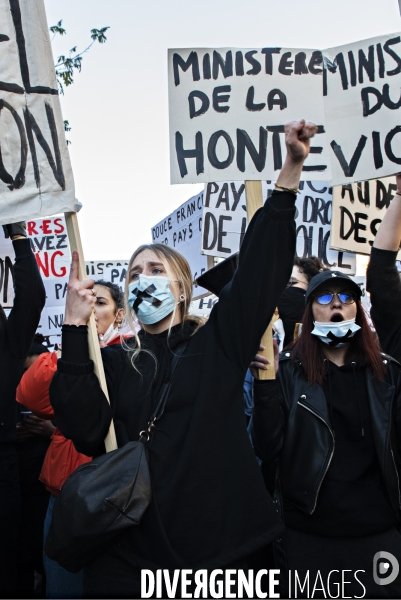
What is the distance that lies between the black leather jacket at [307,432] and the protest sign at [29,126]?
4.02 feet

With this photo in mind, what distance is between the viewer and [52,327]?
712 centimetres

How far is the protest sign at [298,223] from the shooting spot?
6.19 metres

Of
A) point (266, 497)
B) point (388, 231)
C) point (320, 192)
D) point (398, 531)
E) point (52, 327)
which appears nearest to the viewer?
point (266, 497)

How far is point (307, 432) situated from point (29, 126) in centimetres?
184

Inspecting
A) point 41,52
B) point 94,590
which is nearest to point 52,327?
point 41,52

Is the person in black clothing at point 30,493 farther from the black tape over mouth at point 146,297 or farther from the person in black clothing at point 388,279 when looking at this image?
the person in black clothing at point 388,279

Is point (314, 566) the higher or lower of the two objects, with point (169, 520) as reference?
lower

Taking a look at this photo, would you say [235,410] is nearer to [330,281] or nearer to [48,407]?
[330,281]

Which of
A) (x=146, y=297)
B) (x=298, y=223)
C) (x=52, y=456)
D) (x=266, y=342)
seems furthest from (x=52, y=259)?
(x=266, y=342)

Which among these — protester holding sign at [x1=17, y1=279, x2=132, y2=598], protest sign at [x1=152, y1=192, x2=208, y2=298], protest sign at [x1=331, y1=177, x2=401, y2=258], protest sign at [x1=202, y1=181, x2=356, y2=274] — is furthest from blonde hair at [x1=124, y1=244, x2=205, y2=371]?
protest sign at [x1=152, y1=192, x2=208, y2=298]

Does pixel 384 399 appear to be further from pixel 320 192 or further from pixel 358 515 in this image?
pixel 320 192

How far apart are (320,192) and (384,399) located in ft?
12.2

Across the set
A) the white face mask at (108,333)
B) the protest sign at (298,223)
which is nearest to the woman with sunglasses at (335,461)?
the white face mask at (108,333)

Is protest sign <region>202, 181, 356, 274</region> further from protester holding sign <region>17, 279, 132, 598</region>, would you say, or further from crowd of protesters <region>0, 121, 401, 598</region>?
crowd of protesters <region>0, 121, 401, 598</region>
